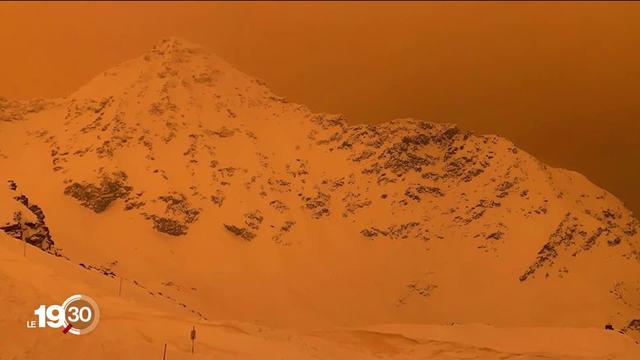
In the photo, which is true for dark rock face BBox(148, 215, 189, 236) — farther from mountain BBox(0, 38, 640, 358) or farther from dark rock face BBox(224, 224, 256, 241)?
dark rock face BBox(224, 224, 256, 241)

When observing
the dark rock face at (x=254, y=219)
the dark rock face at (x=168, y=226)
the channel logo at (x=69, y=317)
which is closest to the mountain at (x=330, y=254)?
the dark rock face at (x=168, y=226)

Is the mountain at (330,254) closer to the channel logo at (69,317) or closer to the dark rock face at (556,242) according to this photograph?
the dark rock face at (556,242)

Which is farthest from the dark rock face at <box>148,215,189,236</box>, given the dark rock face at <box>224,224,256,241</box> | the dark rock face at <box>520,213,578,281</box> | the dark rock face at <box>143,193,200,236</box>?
the dark rock face at <box>520,213,578,281</box>

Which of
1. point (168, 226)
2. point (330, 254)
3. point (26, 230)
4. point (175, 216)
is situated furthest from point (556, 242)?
point (26, 230)

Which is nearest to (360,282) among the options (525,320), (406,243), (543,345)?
(406,243)

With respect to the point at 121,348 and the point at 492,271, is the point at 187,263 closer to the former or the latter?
the point at 492,271
